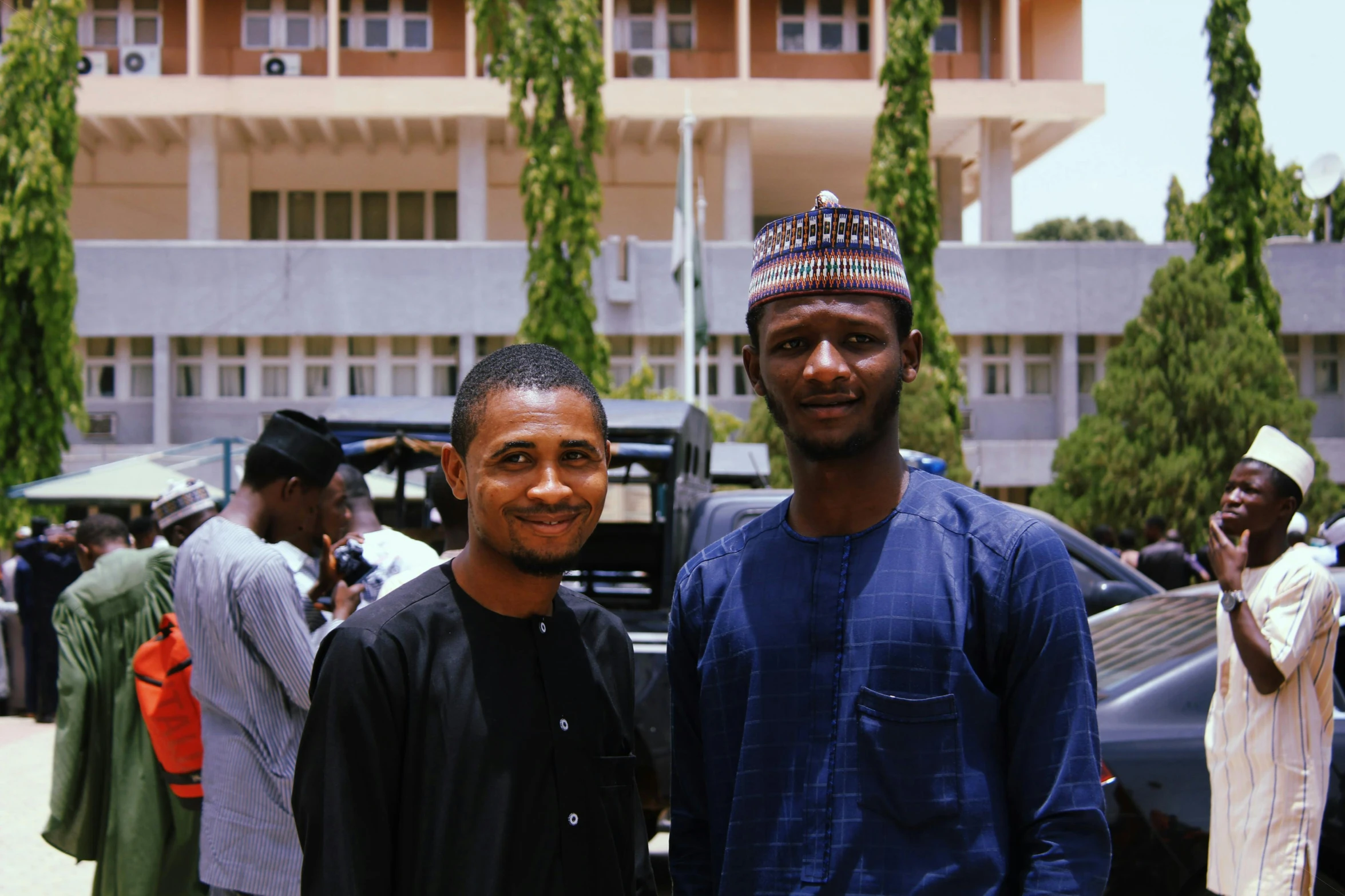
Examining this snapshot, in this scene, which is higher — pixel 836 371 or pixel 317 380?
pixel 317 380

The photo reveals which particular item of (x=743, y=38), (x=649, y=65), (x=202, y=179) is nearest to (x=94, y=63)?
(x=202, y=179)

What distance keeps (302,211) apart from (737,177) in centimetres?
1066

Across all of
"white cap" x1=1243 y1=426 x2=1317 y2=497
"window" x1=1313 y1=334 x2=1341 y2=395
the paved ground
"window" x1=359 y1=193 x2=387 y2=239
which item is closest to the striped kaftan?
"white cap" x1=1243 y1=426 x2=1317 y2=497

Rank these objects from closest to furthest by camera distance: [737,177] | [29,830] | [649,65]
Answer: [29,830] → [737,177] → [649,65]

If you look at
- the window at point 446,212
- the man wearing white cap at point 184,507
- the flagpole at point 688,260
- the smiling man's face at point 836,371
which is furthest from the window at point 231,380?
the smiling man's face at point 836,371

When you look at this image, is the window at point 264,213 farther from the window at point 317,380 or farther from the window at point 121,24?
the window at point 317,380

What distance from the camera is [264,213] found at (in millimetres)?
31906

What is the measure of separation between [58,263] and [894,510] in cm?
2162

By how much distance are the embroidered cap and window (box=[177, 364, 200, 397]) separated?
92.7ft

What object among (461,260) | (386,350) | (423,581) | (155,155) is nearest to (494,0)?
(461,260)

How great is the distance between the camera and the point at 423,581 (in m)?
2.48

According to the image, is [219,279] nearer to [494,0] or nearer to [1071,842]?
[494,0]

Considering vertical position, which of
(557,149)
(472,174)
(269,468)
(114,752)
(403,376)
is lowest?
(114,752)

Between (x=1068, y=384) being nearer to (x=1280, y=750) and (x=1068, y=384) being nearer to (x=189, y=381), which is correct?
(x=189, y=381)
